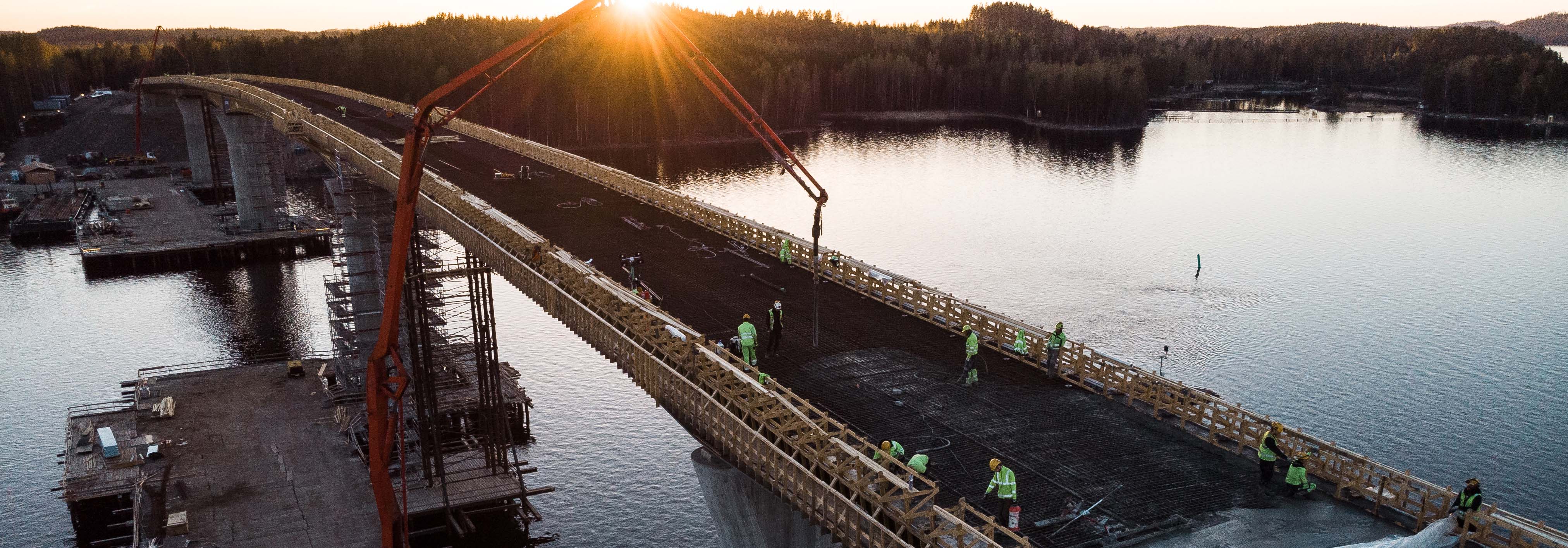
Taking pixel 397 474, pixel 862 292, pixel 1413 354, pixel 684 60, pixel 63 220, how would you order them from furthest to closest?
pixel 63 220
pixel 1413 354
pixel 397 474
pixel 862 292
pixel 684 60

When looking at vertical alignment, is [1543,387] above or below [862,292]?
below

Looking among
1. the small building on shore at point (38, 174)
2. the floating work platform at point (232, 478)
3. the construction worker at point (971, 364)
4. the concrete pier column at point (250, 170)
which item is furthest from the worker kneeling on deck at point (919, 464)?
the small building on shore at point (38, 174)

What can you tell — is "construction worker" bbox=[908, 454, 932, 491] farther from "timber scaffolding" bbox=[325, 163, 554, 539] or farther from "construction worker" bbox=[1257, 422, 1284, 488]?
"timber scaffolding" bbox=[325, 163, 554, 539]

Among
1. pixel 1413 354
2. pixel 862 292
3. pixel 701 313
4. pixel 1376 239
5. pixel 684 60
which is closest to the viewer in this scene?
pixel 684 60

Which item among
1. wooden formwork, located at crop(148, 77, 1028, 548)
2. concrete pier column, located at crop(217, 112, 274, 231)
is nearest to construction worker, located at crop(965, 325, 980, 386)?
wooden formwork, located at crop(148, 77, 1028, 548)

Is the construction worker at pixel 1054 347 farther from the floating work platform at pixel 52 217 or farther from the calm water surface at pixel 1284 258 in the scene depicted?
the floating work platform at pixel 52 217

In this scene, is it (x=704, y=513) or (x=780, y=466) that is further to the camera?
(x=704, y=513)

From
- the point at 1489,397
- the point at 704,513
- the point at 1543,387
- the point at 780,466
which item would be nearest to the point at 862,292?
the point at 704,513

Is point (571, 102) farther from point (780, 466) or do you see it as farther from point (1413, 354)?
point (780, 466)
